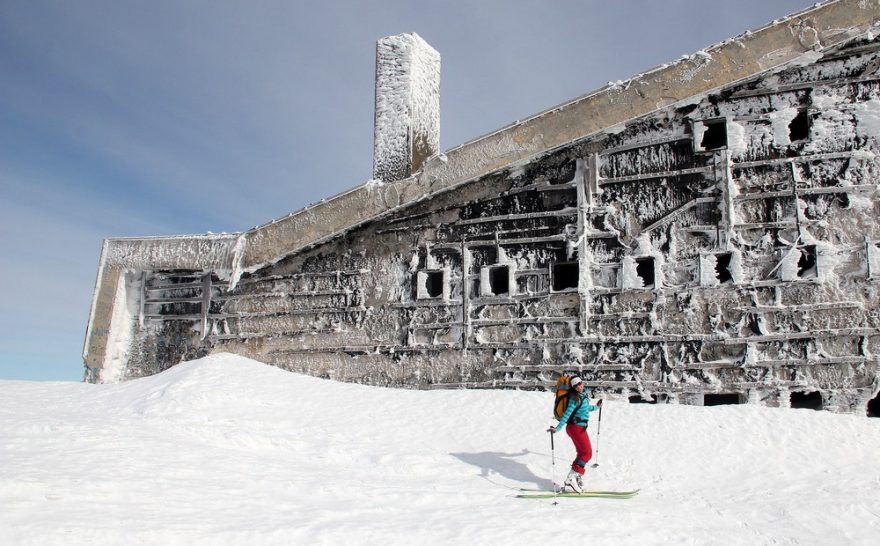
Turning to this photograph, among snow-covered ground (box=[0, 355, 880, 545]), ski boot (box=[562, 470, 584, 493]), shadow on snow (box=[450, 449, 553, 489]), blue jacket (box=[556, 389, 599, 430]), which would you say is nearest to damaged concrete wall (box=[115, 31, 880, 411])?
snow-covered ground (box=[0, 355, 880, 545])

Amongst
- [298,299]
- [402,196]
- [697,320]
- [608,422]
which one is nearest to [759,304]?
[697,320]

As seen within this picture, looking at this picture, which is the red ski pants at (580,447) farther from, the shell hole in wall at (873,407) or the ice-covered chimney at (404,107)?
the ice-covered chimney at (404,107)

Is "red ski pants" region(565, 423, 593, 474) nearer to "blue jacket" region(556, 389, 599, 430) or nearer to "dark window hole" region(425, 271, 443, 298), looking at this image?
"blue jacket" region(556, 389, 599, 430)

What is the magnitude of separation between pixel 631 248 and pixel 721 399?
2.32 metres

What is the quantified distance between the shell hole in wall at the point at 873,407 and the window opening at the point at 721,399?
58.9 inches

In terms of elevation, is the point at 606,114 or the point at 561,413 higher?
the point at 606,114

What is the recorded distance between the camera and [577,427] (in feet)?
23.0

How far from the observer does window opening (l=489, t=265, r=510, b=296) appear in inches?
407

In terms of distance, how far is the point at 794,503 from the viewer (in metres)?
6.36

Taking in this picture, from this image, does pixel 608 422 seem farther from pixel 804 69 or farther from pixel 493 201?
pixel 804 69

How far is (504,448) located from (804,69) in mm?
6250

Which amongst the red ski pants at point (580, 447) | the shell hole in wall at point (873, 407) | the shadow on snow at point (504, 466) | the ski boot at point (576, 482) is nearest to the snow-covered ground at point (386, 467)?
the shadow on snow at point (504, 466)

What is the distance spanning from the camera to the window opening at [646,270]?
939 cm

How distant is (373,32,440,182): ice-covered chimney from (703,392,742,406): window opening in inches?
229
